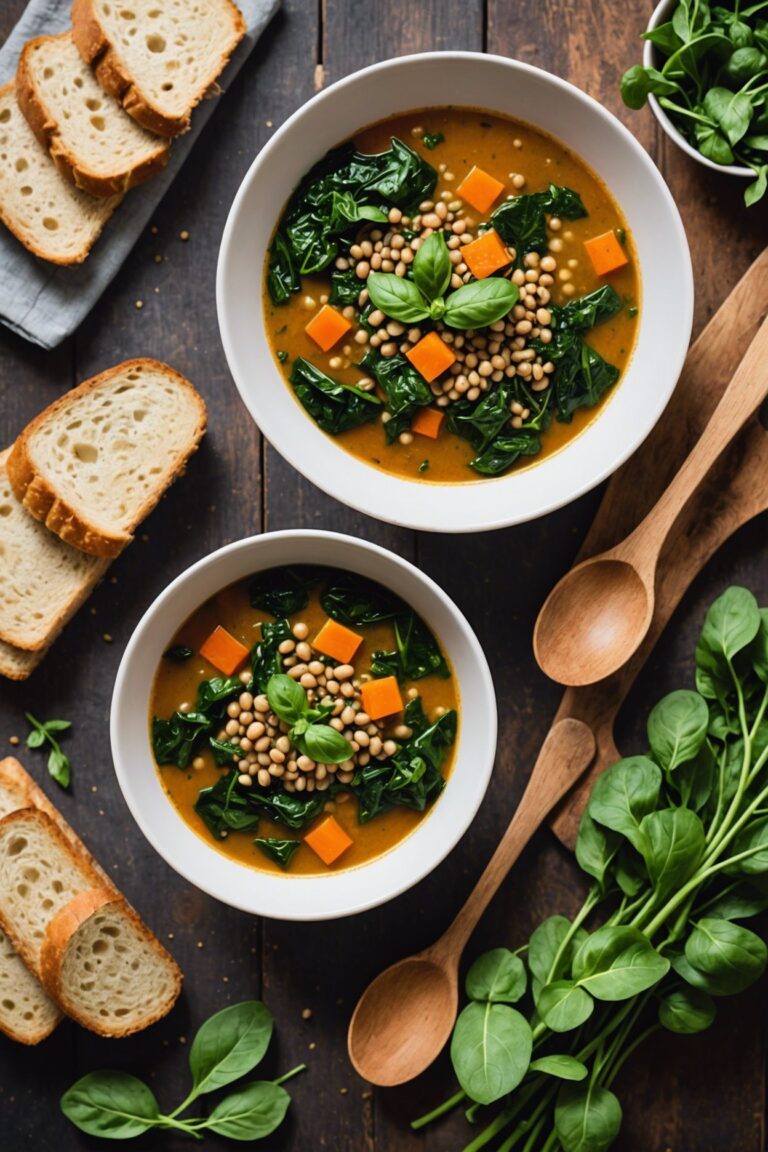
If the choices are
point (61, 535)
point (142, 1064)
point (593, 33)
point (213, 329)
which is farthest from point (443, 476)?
point (142, 1064)

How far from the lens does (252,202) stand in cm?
310

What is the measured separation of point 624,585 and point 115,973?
2.01m

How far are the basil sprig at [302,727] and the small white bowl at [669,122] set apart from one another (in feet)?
6.39

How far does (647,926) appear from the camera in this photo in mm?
3230

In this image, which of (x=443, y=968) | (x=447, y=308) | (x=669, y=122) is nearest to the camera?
(x=447, y=308)

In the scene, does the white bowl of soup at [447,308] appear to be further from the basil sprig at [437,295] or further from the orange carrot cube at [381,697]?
the orange carrot cube at [381,697]

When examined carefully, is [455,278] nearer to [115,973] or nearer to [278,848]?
[278,848]

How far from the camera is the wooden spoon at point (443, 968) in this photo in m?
3.39

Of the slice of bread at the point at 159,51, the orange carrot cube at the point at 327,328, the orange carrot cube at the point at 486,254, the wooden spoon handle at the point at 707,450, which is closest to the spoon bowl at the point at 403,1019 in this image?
the wooden spoon handle at the point at 707,450

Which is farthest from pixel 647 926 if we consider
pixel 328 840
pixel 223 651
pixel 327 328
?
pixel 327 328

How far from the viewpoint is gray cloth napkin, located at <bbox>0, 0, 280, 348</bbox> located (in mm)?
3438

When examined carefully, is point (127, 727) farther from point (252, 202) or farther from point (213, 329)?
point (252, 202)

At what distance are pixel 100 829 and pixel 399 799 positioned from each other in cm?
100

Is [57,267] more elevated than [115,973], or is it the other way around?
[57,267]
